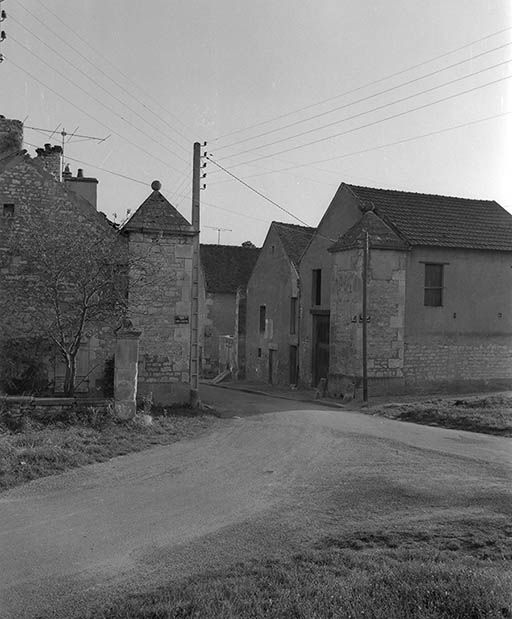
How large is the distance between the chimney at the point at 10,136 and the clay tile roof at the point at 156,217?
3483mm

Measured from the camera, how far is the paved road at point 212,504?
236 inches

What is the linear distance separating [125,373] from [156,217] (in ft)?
17.9

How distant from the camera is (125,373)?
44.2 feet

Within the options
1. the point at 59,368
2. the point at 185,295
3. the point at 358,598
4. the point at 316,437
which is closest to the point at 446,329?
the point at 185,295

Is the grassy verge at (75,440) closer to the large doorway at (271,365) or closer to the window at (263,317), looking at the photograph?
the large doorway at (271,365)

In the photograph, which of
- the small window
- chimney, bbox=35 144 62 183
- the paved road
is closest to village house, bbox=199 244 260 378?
chimney, bbox=35 144 62 183

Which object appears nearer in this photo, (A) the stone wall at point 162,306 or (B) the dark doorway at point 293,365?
(A) the stone wall at point 162,306

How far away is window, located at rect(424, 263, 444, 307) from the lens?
2367 centimetres

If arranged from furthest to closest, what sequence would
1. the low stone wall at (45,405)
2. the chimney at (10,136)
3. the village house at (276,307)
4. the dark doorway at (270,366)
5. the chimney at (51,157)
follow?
the dark doorway at (270,366), the village house at (276,307), the chimney at (51,157), the chimney at (10,136), the low stone wall at (45,405)

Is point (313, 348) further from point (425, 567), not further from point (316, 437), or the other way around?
point (425, 567)

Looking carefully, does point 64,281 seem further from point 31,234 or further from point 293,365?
point 293,365

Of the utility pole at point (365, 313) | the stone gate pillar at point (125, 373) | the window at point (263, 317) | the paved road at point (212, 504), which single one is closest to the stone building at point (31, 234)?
the stone gate pillar at point (125, 373)

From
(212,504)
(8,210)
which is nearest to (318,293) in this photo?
(8,210)

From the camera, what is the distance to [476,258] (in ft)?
80.1
